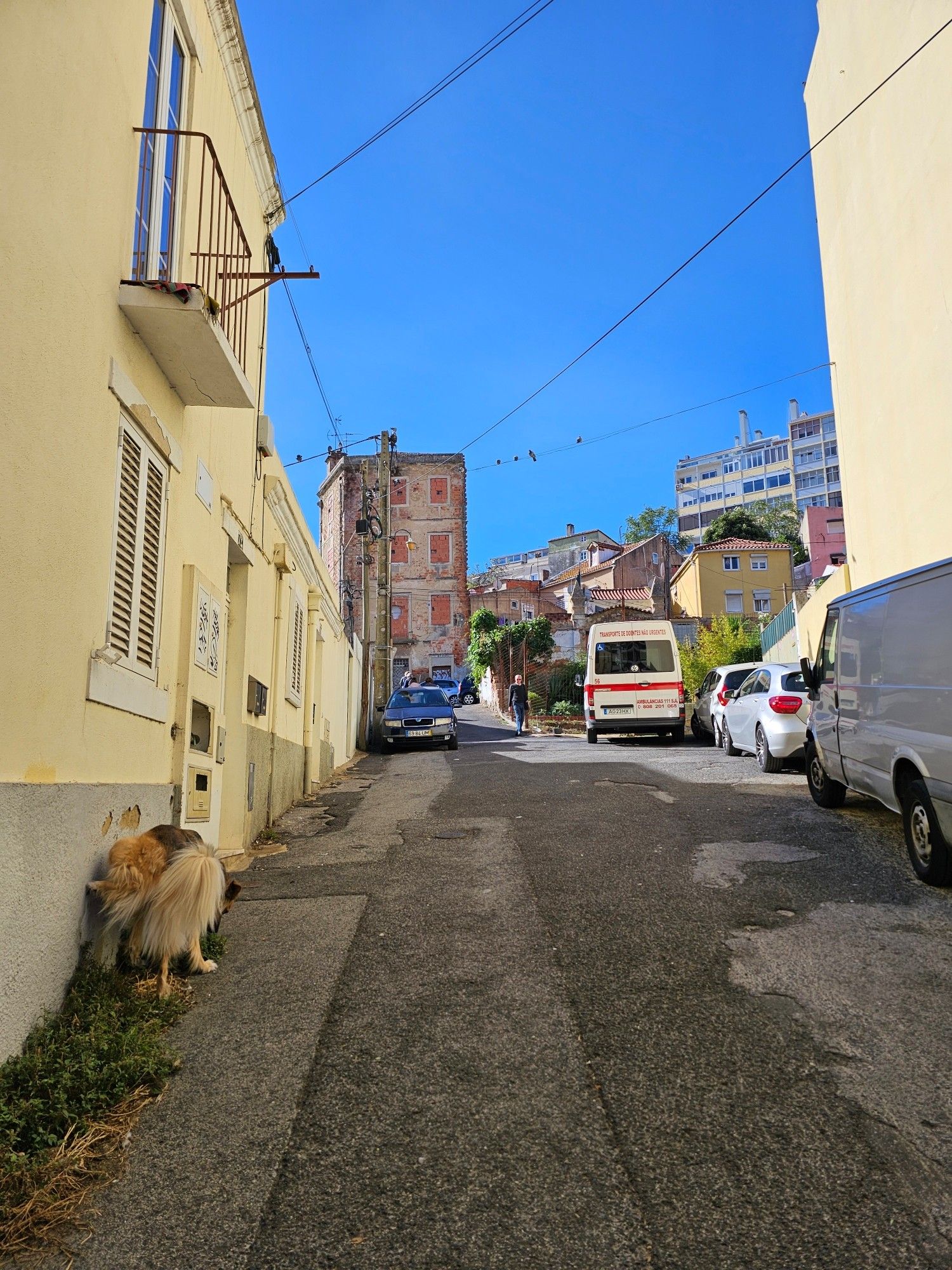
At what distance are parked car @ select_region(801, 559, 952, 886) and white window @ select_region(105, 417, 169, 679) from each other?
491 cm

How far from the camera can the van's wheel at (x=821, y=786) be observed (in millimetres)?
8922

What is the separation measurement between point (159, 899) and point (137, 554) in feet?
6.57

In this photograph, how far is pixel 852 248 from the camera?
15.4 m

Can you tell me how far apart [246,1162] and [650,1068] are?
154cm

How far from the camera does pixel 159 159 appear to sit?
19.3 feet

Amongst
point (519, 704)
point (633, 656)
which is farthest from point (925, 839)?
point (519, 704)

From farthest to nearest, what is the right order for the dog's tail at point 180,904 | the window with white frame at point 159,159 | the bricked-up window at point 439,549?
the bricked-up window at point 439,549 < the window with white frame at point 159,159 < the dog's tail at point 180,904

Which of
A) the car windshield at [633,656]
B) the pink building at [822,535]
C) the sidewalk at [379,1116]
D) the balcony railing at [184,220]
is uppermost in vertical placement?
the pink building at [822,535]

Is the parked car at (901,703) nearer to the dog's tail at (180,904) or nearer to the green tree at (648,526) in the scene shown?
the dog's tail at (180,904)

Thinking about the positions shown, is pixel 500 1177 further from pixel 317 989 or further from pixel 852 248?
pixel 852 248

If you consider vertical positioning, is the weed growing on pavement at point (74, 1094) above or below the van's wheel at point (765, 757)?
below

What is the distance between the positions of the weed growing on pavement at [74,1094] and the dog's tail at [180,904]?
10.2 inches

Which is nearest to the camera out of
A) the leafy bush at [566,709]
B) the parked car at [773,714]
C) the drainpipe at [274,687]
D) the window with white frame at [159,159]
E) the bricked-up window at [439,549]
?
the window with white frame at [159,159]

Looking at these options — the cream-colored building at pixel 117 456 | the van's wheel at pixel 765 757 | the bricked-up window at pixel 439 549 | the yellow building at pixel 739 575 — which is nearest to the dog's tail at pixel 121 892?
the cream-colored building at pixel 117 456
